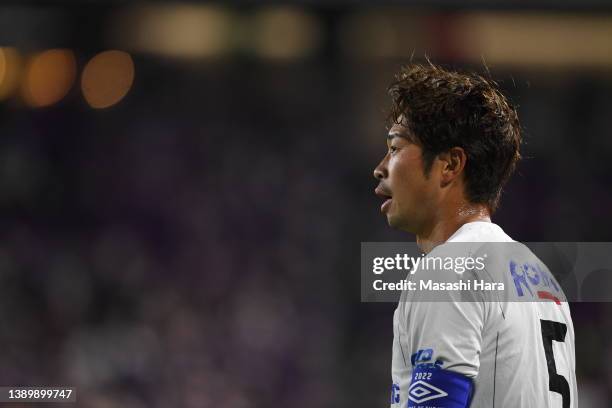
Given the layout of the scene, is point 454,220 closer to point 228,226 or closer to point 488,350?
point 488,350

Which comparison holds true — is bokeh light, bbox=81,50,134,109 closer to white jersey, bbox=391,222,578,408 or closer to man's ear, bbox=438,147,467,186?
man's ear, bbox=438,147,467,186

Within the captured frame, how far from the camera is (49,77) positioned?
32.7ft

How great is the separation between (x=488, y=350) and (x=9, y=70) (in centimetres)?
900

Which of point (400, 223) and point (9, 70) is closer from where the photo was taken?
point (400, 223)

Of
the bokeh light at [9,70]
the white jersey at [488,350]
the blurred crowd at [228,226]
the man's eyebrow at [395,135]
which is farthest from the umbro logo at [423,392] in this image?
the bokeh light at [9,70]

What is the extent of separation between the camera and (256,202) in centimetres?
955

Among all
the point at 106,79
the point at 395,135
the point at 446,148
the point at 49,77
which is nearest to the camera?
the point at 446,148

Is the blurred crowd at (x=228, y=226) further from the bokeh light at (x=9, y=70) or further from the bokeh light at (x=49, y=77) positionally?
the bokeh light at (x=9, y=70)

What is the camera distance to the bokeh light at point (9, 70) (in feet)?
32.7

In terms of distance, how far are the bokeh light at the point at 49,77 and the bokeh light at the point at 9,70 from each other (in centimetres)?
12

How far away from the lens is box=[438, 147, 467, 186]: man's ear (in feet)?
7.47

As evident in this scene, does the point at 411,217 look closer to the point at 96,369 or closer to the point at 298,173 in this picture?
the point at 96,369

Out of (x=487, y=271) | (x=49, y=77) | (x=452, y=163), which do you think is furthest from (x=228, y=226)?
(x=487, y=271)

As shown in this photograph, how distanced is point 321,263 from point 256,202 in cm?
98
